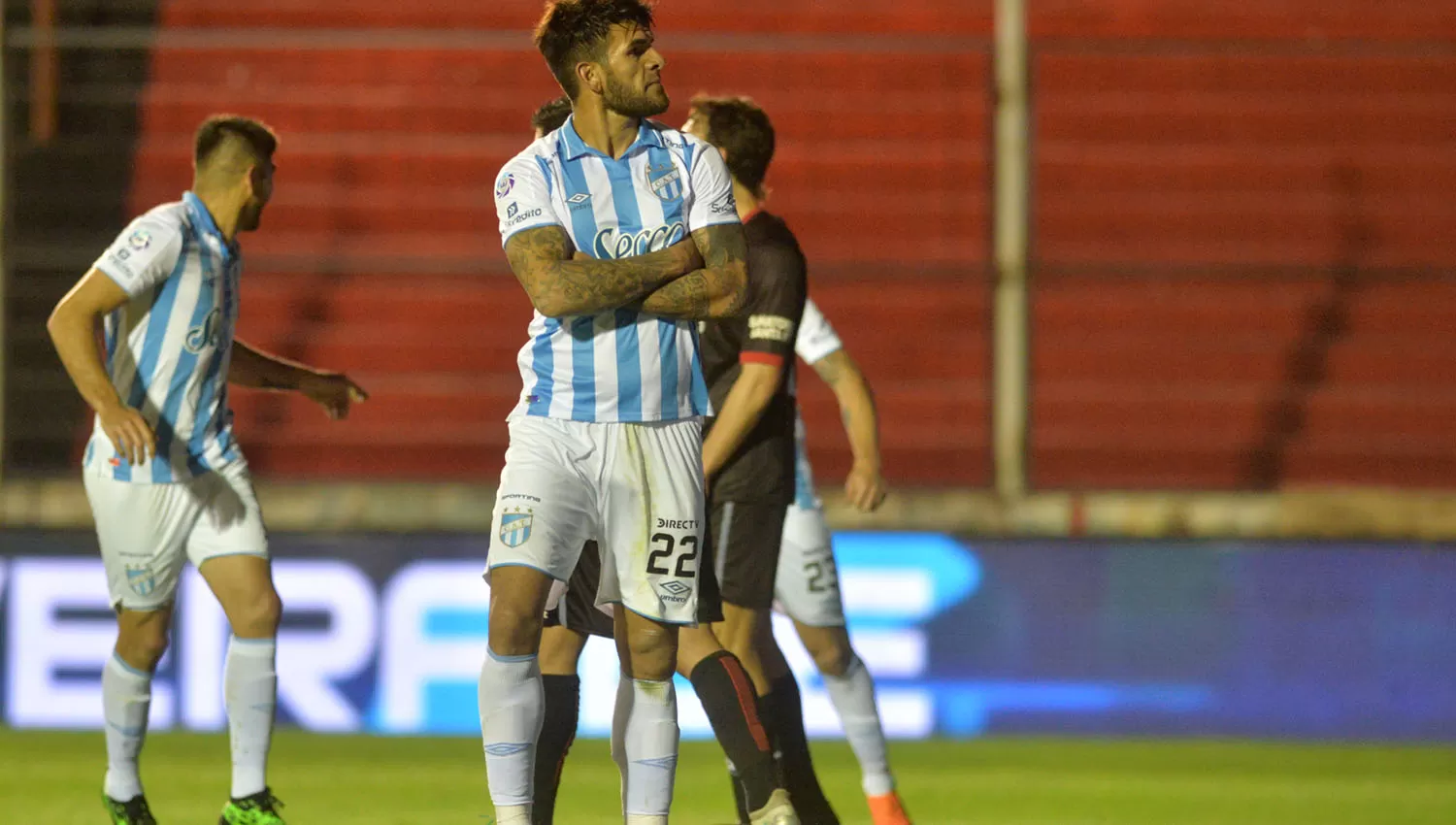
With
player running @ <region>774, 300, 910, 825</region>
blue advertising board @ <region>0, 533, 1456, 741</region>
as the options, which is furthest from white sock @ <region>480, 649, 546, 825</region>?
blue advertising board @ <region>0, 533, 1456, 741</region>

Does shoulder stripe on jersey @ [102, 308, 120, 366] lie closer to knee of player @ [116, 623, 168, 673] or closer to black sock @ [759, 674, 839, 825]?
knee of player @ [116, 623, 168, 673]

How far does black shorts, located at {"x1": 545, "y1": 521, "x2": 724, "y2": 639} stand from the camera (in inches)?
179

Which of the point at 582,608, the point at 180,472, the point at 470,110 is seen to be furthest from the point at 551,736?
the point at 470,110

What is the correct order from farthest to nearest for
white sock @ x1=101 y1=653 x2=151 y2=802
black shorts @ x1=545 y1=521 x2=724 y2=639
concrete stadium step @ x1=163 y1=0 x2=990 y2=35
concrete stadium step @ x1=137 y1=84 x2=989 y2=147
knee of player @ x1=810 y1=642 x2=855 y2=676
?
1. concrete stadium step @ x1=163 y1=0 x2=990 y2=35
2. concrete stadium step @ x1=137 y1=84 x2=989 y2=147
3. knee of player @ x1=810 y1=642 x2=855 y2=676
4. white sock @ x1=101 y1=653 x2=151 y2=802
5. black shorts @ x1=545 y1=521 x2=724 y2=639

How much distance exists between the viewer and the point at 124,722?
517cm

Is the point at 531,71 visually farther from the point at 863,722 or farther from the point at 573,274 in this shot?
the point at 573,274

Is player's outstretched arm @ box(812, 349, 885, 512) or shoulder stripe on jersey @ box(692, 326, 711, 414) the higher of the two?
shoulder stripe on jersey @ box(692, 326, 711, 414)

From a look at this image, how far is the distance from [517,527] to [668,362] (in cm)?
46

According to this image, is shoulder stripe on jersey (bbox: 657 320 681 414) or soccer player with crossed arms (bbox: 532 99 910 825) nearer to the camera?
shoulder stripe on jersey (bbox: 657 320 681 414)

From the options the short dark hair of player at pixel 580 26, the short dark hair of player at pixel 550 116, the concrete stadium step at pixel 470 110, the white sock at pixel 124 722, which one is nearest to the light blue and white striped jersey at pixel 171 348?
the white sock at pixel 124 722

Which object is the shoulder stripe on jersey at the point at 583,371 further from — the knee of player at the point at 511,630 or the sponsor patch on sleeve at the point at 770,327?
the sponsor patch on sleeve at the point at 770,327

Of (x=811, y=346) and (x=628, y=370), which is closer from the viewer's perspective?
(x=628, y=370)

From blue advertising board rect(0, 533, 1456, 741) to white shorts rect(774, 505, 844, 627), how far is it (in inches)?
99.6

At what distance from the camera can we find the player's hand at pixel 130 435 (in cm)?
483
